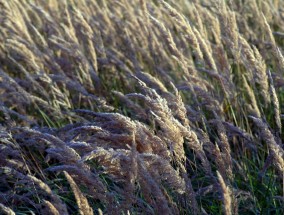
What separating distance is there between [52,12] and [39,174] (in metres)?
2.04

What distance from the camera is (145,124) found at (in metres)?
3.03

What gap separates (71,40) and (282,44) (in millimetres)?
1490

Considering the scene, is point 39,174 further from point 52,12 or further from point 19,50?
point 52,12

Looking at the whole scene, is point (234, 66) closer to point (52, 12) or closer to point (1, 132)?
point (52, 12)

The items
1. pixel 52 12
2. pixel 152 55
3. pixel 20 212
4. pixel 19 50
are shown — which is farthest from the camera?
pixel 52 12

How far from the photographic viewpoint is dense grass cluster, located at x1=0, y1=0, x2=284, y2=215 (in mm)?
2072

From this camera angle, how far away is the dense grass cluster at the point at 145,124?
207 cm

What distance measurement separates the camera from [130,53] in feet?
12.3

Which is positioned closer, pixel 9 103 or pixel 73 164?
pixel 73 164

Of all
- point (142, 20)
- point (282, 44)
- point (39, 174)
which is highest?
point (142, 20)

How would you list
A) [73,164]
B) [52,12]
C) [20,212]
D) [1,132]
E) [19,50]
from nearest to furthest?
[73,164] → [1,132] → [20,212] → [19,50] → [52,12]

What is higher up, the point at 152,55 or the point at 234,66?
the point at 152,55

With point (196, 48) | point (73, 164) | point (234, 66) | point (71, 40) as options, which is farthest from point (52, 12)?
point (73, 164)

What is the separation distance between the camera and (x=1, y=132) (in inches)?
97.7
